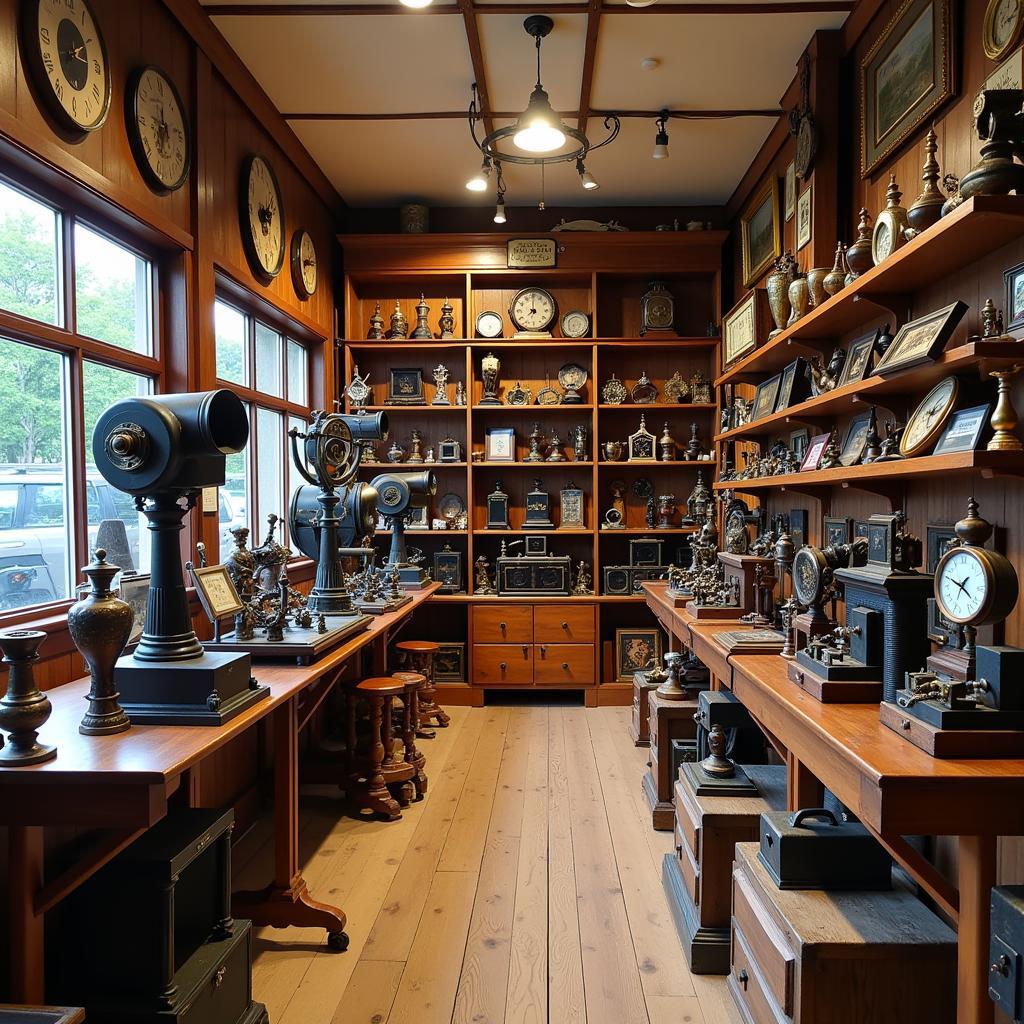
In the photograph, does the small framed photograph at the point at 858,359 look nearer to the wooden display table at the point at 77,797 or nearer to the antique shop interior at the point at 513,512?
the antique shop interior at the point at 513,512

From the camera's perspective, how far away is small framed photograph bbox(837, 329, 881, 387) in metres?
2.64

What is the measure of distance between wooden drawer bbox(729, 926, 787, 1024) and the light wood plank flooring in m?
0.11

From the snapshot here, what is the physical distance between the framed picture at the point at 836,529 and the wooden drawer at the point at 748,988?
5.10 ft

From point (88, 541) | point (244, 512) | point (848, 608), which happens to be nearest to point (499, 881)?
point (848, 608)

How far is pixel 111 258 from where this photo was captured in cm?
282

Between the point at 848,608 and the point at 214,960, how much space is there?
187cm

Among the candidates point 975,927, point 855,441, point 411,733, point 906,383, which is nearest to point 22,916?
point 975,927

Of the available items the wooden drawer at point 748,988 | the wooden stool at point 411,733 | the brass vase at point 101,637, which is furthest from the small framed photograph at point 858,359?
the wooden stool at point 411,733

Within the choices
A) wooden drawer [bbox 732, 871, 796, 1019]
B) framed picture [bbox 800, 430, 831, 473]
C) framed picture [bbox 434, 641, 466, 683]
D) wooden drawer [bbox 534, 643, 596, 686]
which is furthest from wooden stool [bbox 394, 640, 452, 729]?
wooden drawer [bbox 732, 871, 796, 1019]

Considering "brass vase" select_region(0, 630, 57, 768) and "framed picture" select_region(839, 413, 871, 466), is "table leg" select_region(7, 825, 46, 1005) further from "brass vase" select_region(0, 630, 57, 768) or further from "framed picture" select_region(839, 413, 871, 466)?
"framed picture" select_region(839, 413, 871, 466)

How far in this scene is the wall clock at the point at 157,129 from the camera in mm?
2709

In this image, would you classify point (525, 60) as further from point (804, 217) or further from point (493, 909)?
point (493, 909)

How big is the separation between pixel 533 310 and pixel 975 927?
15.6 ft

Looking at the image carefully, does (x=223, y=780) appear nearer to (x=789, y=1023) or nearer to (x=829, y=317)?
(x=789, y=1023)
